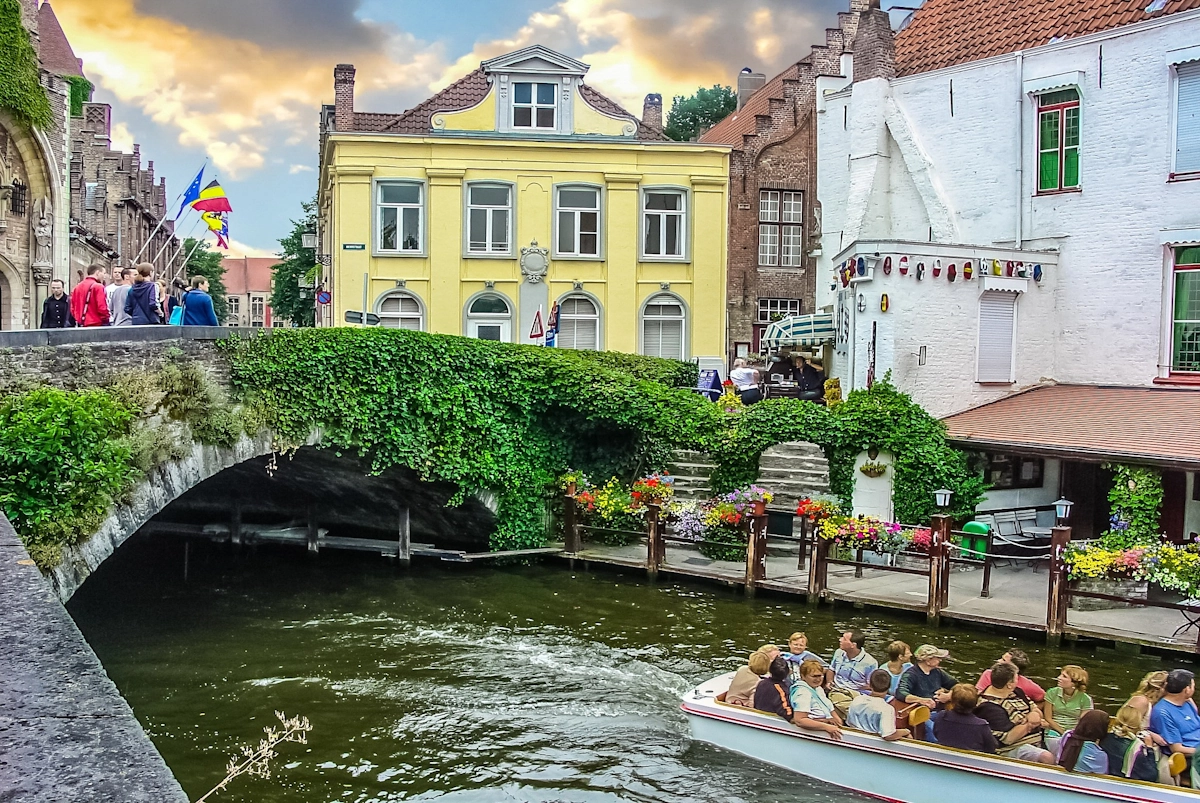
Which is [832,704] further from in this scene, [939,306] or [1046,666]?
[939,306]

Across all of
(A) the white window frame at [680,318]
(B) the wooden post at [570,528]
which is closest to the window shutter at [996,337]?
(B) the wooden post at [570,528]

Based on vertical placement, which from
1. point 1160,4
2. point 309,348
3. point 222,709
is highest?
point 1160,4

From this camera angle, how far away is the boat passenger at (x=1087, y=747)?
978cm

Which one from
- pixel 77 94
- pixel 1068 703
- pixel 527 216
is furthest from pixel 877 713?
pixel 77 94

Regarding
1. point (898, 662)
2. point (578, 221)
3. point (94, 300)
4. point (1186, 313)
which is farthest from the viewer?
point (578, 221)

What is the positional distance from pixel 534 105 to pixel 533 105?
1.2 inches

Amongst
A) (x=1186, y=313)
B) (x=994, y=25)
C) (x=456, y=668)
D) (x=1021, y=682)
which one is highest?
(x=994, y=25)

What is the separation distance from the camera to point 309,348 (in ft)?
61.8

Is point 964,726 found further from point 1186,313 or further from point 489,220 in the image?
point 489,220

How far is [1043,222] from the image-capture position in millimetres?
22516

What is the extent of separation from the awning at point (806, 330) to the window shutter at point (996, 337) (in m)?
4.12

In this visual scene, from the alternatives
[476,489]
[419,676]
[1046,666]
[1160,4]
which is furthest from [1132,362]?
[419,676]

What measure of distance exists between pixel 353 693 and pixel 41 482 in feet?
14.6

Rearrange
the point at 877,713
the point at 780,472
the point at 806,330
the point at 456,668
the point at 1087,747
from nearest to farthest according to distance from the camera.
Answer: the point at 1087,747
the point at 877,713
the point at 456,668
the point at 780,472
the point at 806,330
